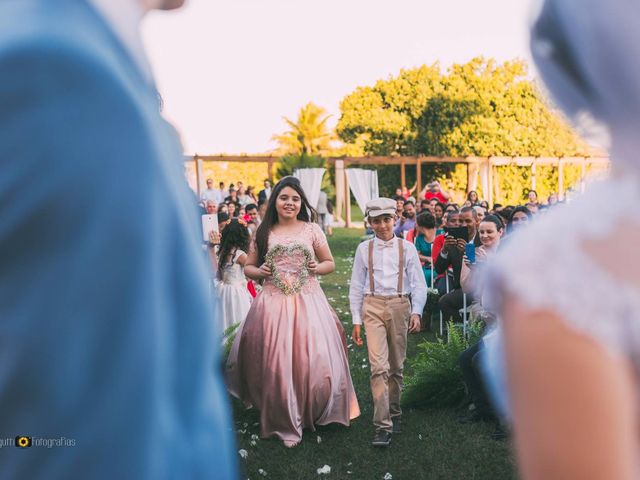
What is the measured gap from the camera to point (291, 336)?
670 cm

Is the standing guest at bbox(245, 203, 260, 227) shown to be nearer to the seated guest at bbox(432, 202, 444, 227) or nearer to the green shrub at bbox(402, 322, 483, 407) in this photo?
the seated guest at bbox(432, 202, 444, 227)

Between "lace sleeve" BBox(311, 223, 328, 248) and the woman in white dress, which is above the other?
"lace sleeve" BBox(311, 223, 328, 248)

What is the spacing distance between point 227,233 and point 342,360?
2.83m

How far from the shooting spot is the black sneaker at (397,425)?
21.6 ft

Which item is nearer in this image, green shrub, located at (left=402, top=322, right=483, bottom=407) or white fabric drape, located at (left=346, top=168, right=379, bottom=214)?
green shrub, located at (left=402, top=322, right=483, bottom=407)

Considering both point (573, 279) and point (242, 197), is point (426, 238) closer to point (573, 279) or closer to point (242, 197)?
point (573, 279)

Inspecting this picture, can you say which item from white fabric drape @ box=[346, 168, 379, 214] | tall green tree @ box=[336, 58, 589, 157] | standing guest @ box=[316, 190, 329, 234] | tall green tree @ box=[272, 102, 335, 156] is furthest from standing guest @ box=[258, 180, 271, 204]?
tall green tree @ box=[272, 102, 335, 156]

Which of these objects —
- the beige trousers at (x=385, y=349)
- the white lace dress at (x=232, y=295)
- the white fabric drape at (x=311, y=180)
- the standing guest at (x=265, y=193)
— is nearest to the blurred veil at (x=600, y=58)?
the beige trousers at (x=385, y=349)

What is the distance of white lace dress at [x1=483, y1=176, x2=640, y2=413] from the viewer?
2.31 feet

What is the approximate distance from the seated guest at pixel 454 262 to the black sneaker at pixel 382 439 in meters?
3.61

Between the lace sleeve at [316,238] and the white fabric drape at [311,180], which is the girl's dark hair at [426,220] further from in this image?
the white fabric drape at [311,180]

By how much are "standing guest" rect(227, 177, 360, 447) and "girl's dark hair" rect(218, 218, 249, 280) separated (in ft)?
6.58

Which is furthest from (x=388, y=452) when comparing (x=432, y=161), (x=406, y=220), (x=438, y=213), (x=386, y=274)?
(x=432, y=161)

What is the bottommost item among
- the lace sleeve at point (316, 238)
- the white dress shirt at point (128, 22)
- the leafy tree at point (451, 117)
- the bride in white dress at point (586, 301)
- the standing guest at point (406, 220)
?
the standing guest at point (406, 220)
